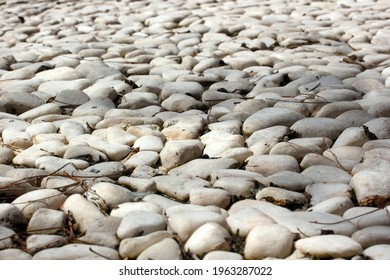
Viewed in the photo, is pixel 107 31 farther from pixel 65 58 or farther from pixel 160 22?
pixel 65 58

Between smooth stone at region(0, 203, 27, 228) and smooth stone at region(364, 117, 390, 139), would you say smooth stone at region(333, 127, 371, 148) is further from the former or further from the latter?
smooth stone at region(0, 203, 27, 228)

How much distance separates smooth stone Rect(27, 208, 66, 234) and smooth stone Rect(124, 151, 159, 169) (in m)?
0.30

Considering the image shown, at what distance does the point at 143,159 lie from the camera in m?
1.64

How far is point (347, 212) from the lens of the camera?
1.31 metres

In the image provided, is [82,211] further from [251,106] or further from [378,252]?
[251,106]

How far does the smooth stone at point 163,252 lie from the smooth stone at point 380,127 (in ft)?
2.36

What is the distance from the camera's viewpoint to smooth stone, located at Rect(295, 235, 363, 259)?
1.17m

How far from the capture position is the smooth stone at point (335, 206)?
1332mm

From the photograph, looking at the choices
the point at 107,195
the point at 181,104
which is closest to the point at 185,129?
the point at 181,104

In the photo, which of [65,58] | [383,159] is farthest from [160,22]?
[383,159]

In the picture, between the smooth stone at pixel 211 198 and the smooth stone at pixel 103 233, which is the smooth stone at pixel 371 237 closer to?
the smooth stone at pixel 211 198

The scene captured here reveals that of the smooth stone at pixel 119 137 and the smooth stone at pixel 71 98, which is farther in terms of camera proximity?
the smooth stone at pixel 71 98

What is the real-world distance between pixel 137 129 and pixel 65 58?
0.86m

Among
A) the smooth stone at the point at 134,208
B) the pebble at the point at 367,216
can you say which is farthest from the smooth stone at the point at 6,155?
the pebble at the point at 367,216
